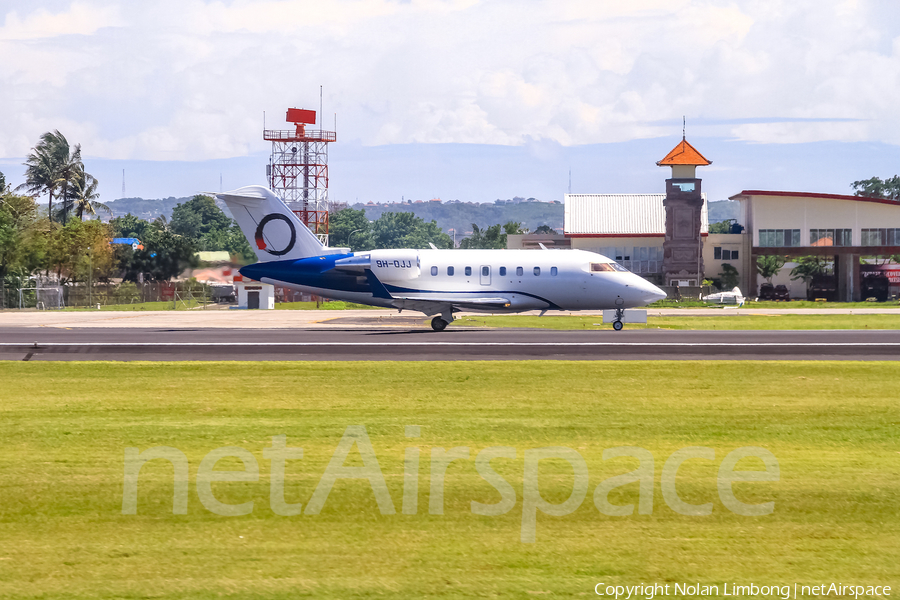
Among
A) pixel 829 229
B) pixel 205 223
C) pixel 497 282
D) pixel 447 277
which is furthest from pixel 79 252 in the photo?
pixel 205 223

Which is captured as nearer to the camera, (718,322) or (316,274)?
(316,274)

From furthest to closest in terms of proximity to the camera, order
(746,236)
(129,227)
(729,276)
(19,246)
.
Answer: (129,227)
(746,236)
(729,276)
(19,246)

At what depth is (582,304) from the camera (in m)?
43.0

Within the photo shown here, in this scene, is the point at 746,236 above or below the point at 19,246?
above

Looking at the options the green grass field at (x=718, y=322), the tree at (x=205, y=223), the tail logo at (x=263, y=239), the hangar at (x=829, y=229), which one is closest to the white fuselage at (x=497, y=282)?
the tail logo at (x=263, y=239)

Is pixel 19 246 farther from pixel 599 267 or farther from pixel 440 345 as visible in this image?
pixel 440 345

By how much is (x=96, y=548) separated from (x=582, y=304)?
3546cm

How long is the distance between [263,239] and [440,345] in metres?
15.9

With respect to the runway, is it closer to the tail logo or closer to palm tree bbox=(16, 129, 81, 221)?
the tail logo

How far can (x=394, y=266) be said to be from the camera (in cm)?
4291

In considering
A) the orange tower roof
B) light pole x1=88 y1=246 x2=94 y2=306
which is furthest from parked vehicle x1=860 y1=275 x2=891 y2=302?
light pole x1=88 y1=246 x2=94 y2=306

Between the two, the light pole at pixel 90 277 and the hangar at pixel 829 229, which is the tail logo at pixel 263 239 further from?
the hangar at pixel 829 229

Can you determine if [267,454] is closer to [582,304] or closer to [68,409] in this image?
[68,409]

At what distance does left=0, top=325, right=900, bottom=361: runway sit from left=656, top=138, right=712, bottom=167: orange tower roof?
188ft
